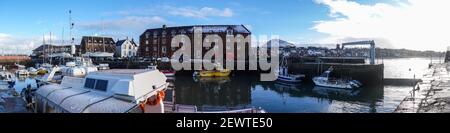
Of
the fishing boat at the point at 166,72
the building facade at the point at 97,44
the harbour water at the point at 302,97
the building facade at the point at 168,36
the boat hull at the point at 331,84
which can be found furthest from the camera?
the boat hull at the point at 331,84

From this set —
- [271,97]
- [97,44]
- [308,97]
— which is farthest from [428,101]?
[308,97]

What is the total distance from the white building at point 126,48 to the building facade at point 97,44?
0.10 ft

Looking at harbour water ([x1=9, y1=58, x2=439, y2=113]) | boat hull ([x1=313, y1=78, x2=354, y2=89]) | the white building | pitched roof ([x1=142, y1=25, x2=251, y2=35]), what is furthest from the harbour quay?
pitched roof ([x1=142, y1=25, x2=251, y2=35])

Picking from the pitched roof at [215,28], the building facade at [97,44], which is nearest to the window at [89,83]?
the building facade at [97,44]

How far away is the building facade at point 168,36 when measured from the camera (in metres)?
1.63

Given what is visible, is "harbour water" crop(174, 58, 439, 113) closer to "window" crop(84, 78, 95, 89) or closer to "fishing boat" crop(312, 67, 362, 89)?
"fishing boat" crop(312, 67, 362, 89)

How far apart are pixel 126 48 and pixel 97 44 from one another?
171 millimetres

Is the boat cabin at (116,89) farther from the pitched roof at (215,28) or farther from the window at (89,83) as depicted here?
the pitched roof at (215,28)

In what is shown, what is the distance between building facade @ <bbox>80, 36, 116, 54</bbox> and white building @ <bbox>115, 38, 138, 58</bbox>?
0.10ft

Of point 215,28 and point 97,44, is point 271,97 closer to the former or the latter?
point 97,44

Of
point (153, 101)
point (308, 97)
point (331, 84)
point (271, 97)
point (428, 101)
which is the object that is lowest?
point (308, 97)

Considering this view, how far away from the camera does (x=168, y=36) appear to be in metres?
1.83
